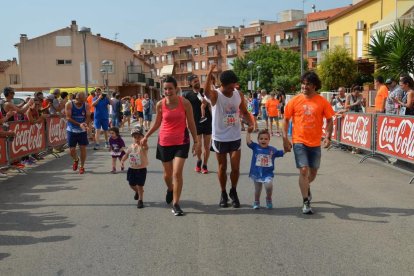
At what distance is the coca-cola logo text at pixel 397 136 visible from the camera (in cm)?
936

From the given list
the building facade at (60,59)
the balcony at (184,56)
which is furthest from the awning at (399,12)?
the balcony at (184,56)

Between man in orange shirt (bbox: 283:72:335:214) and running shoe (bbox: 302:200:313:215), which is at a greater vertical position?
man in orange shirt (bbox: 283:72:335:214)

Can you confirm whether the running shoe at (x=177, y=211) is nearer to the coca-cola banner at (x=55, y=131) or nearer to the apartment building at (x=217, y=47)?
the coca-cola banner at (x=55, y=131)

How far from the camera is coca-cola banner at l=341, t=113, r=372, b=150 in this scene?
1165cm

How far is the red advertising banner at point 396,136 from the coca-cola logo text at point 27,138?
26.2 feet

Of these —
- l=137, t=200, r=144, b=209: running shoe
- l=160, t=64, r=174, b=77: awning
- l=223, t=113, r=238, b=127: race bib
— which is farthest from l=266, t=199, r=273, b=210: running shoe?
l=160, t=64, r=174, b=77: awning

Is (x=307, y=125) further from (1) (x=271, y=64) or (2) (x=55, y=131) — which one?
(1) (x=271, y=64)

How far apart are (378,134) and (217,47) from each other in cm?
9557

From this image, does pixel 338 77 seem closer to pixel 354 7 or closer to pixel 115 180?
pixel 354 7

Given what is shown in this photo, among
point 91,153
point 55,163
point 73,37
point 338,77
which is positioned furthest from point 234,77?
point 73,37

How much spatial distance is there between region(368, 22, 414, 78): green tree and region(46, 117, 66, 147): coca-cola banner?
10.9 meters

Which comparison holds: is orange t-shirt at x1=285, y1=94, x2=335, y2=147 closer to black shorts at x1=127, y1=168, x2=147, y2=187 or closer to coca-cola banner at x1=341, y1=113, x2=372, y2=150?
black shorts at x1=127, y1=168, x2=147, y2=187

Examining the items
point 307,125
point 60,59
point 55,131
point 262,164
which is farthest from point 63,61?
point 307,125

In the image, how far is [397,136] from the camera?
9.98 m
